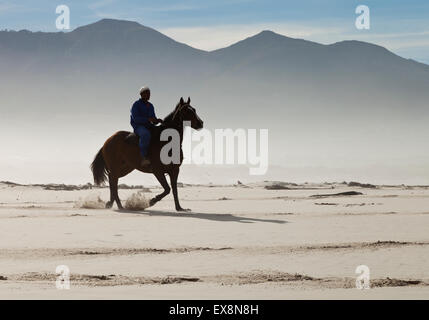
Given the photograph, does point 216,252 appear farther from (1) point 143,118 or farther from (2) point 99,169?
(2) point 99,169

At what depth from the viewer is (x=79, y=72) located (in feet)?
533

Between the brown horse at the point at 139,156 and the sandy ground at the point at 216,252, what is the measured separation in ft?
2.68

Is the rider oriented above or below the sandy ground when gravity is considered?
above

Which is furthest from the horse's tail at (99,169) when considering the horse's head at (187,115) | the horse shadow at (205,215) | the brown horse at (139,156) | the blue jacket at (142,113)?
the horse's head at (187,115)

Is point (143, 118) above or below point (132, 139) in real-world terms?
above

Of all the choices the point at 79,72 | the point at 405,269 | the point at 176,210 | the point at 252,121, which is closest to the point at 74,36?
the point at 79,72

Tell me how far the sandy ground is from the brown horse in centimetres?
82

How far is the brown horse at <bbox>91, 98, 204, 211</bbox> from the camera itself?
68.0 ft

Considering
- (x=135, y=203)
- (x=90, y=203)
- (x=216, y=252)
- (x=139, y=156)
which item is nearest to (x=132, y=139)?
(x=139, y=156)

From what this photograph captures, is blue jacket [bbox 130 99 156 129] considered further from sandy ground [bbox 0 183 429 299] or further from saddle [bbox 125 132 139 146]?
sandy ground [bbox 0 183 429 299]

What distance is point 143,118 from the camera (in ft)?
68.5

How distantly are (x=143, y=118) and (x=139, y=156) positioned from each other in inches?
42.3

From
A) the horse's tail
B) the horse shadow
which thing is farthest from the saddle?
the horse shadow

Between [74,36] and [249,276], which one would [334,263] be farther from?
[74,36]
